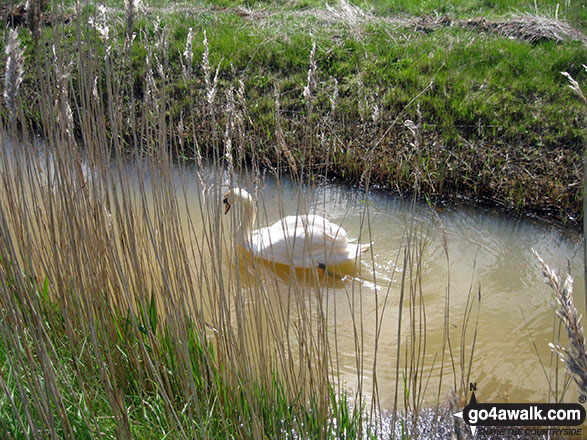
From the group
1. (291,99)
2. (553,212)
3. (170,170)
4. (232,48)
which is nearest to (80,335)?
(170,170)

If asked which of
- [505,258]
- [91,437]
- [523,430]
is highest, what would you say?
[91,437]

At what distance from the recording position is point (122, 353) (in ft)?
6.51

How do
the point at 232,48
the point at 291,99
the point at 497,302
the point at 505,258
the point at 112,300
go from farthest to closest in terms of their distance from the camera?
the point at 232,48
the point at 291,99
the point at 505,258
the point at 497,302
the point at 112,300

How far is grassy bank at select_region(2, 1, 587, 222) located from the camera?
486 centimetres

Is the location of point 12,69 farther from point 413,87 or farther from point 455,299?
point 413,87

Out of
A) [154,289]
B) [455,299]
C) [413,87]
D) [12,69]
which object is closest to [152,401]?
[154,289]

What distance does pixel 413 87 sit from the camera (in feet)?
19.4

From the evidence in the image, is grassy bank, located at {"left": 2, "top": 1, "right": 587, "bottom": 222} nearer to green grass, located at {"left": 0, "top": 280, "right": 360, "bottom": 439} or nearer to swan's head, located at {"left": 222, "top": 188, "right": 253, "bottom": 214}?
swan's head, located at {"left": 222, "top": 188, "right": 253, "bottom": 214}

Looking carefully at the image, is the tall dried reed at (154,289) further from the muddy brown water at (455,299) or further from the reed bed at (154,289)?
the muddy brown water at (455,299)

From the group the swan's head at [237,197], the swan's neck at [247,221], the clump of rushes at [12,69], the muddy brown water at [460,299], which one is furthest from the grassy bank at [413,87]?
the clump of rushes at [12,69]

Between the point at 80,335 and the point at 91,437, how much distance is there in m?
0.54

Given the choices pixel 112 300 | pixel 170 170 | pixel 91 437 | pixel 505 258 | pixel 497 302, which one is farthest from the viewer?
pixel 505 258

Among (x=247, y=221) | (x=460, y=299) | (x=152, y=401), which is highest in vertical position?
(x=247, y=221)

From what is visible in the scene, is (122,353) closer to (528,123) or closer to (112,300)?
(112,300)
